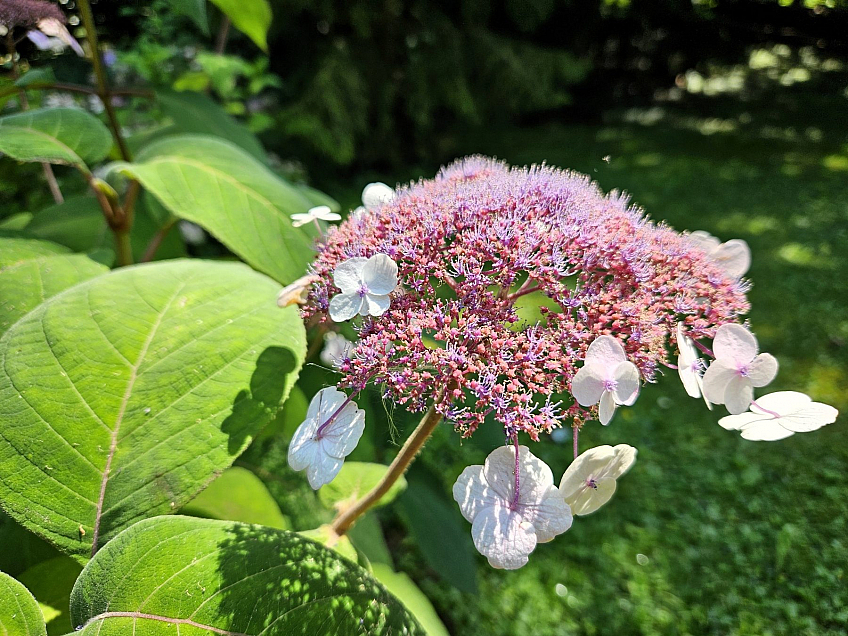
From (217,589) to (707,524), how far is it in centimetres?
192

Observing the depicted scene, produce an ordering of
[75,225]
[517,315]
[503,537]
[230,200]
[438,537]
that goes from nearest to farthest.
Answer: [503,537] < [517,315] < [230,200] < [75,225] < [438,537]

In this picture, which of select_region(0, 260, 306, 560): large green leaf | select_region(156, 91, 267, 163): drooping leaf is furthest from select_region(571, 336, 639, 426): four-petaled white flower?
select_region(156, 91, 267, 163): drooping leaf

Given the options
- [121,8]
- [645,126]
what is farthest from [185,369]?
[645,126]

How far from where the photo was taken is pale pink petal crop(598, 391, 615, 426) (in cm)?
45

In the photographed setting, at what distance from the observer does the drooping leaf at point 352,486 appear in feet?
2.70

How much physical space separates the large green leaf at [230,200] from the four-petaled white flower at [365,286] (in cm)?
38

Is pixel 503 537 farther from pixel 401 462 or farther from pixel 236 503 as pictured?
pixel 236 503

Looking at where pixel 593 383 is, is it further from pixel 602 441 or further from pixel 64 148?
pixel 602 441

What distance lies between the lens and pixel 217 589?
0.51 meters

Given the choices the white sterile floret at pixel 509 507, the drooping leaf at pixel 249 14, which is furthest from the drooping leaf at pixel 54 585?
the drooping leaf at pixel 249 14

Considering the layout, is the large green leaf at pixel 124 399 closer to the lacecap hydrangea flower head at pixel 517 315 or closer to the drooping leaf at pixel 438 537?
the lacecap hydrangea flower head at pixel 517 315

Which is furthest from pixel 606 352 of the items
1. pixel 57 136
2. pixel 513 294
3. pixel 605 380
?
pixel 57 136

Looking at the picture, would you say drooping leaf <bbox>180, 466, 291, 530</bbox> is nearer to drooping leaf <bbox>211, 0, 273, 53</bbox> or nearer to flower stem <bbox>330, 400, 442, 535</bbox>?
flower stem <bbox>330, 400, 442, 535</bbox>

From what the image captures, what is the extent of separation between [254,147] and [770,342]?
259 centimetres
